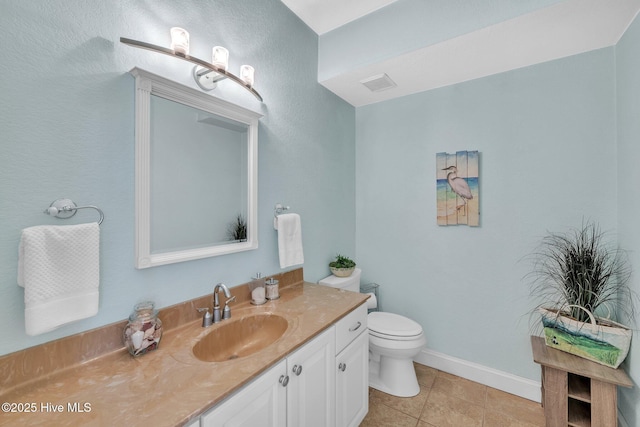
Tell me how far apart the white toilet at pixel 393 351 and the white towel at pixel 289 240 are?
45 cm

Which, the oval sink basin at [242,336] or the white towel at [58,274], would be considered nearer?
the white towel at [58,274]

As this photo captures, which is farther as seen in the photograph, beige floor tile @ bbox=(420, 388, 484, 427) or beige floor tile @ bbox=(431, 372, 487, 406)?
beige floor tile @ bbox=(431, 372, 487, 406)

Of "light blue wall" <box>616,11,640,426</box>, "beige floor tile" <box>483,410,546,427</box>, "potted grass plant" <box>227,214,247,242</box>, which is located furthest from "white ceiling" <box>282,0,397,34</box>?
"beige floor tile" <box>483,410,546,427</box>

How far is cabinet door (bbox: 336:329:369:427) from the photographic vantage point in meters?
1.35

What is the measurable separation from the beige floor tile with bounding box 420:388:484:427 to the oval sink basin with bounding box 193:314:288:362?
Result: 121cm

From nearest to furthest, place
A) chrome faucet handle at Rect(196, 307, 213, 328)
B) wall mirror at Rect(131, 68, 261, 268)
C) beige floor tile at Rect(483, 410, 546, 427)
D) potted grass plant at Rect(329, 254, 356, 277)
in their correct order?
wall mirror at Rect(131, 68, 261, 268) < chrome faucet handle at Rect(196, 307, 213, 328) < beige floor tile at Rect(483, 410, 546, 427) < potted grass plant at Rect(329, 254, 356, 277)

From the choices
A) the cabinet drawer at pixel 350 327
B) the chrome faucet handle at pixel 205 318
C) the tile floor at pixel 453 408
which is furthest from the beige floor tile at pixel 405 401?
the chrome faucet handle at pixel 205 318

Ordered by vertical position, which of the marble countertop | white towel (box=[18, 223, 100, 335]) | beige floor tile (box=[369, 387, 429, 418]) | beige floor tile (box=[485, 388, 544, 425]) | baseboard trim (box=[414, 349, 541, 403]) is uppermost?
white towel (box=[18, 223, 100, 335])

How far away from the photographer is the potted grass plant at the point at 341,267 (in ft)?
6.98

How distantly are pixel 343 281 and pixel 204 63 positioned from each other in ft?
5.49

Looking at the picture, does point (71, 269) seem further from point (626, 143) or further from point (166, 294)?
point (626, 143)

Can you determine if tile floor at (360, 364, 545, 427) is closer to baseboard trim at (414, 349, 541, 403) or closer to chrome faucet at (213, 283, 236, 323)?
baseboard trim at (414, 349, 541, 403)

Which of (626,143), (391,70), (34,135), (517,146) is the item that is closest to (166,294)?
(34,135)

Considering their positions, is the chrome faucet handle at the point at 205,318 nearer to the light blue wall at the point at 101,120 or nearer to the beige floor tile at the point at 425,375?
the light blue wall at the point at 101,120
